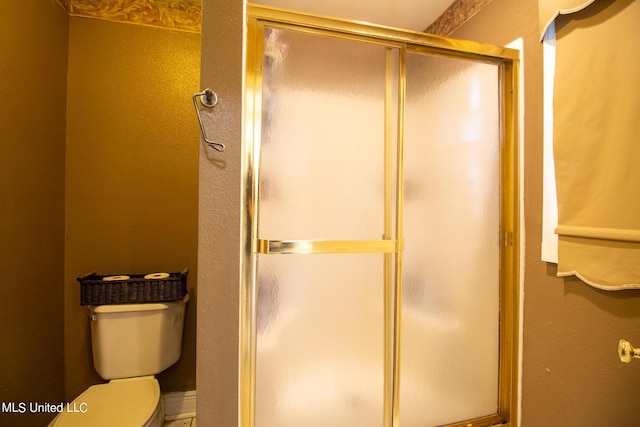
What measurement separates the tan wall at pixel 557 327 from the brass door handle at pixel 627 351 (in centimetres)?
8

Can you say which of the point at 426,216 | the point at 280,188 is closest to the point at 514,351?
the point at 426,216

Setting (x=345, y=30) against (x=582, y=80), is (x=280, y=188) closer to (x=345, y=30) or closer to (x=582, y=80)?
(x=345, y=30)

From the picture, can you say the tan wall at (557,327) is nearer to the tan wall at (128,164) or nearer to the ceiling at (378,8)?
the ceiling at (378,8)

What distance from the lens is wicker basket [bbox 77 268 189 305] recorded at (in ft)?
4.66

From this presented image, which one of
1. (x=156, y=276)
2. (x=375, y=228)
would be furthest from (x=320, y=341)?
(x=156, y=276)

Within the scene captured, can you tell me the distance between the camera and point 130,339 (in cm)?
146

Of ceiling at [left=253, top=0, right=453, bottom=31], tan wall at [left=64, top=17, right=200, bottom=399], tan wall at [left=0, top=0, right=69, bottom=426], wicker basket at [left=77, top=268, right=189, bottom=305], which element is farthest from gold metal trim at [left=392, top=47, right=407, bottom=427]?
tan wall at [left=0, top=0, right=69, bottom=426]

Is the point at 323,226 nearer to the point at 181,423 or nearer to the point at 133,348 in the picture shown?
the point at 133,348

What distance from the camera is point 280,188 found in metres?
1.01

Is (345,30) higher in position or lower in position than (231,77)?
higher

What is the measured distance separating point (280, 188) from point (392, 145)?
1.66ft

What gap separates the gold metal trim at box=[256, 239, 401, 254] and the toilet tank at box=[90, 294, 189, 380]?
39.2 inches

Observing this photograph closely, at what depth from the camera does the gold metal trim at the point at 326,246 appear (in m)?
0.97

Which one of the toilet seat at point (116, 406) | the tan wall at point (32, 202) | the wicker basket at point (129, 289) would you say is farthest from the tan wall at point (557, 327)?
the tan wall at point (32, 202)
